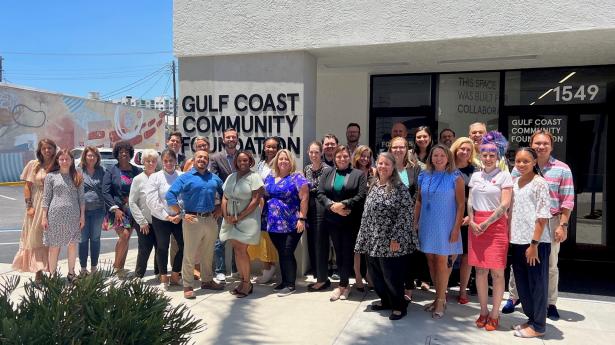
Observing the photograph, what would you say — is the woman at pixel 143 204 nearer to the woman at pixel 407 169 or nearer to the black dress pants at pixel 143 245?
the black dress pants at pixel 143 245

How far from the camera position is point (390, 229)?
4.34 metres

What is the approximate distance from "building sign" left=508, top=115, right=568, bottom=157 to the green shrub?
6426mm

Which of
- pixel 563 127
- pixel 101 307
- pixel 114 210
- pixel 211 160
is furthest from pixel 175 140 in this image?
pixel 563 127

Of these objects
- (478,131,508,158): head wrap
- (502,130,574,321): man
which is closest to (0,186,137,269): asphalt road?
(478,131,508,158): head wrap

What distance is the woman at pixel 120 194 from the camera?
18.5 feet

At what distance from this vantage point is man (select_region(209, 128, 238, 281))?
5.68 metres

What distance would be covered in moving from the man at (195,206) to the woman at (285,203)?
0.64 meters

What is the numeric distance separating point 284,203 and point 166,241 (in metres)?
1.51

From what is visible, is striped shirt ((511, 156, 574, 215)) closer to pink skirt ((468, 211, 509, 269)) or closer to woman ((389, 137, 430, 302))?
pink skirt ((468, 211, 509, 269))

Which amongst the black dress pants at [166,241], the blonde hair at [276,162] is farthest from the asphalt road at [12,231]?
the blonde hair at [276,162]

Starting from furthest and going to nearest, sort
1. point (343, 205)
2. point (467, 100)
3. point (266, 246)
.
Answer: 1. point (467, 100)
2. point (266, 246)
3. point (343, 205)

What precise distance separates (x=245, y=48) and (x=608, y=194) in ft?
19.6

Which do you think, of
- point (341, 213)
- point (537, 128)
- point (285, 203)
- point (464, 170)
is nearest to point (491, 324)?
point (464, 170)

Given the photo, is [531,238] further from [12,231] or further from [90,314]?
[12,231]
